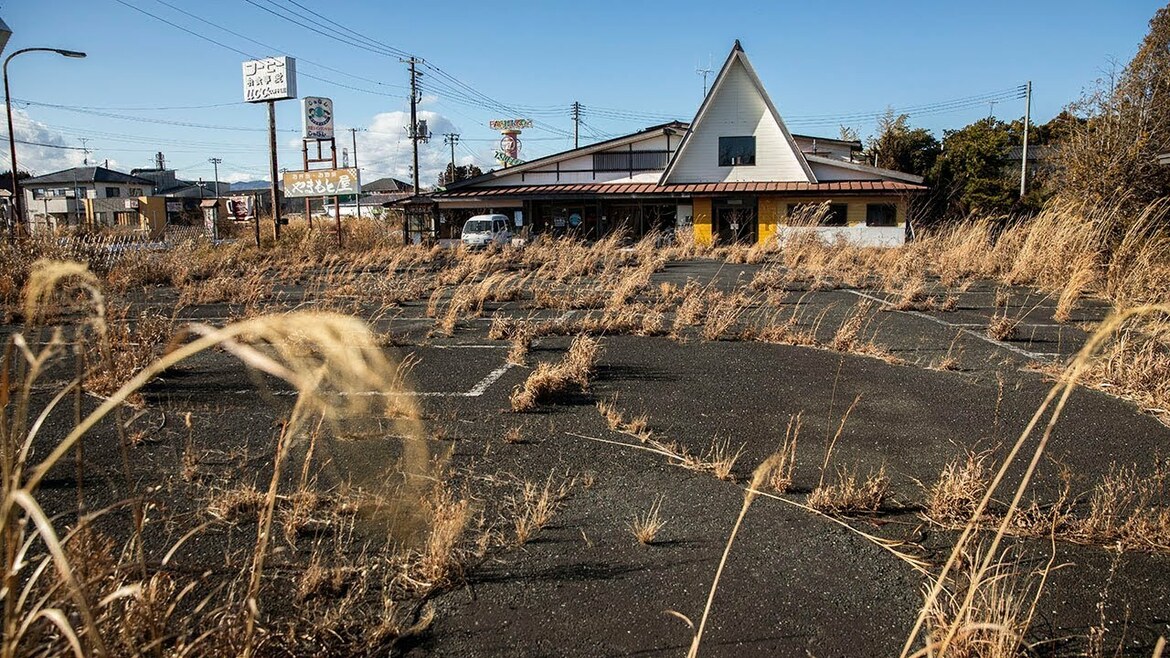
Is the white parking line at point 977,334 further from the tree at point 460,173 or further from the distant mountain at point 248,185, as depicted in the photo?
the distant mountain at point 248,185

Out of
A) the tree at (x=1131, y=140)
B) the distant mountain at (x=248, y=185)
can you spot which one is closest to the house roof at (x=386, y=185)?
the distant mountain at (x=248, y=185)

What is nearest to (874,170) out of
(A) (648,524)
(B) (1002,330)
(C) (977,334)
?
(C) (977,334)

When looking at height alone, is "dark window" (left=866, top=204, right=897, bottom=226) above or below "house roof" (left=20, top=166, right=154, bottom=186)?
below

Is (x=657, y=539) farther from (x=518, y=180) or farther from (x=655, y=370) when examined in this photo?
(x=518, y=180)

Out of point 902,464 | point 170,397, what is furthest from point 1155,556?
point 170,397

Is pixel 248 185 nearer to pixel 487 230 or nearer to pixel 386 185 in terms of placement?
pixel 386 185

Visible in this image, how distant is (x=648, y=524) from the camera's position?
3414 mm

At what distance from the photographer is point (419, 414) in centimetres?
530

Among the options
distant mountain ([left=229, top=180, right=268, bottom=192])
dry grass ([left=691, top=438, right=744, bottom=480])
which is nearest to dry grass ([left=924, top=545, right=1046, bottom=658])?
dry grass ([left=691, top=438, right=744, bottom=480])

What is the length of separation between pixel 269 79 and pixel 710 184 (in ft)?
67.6

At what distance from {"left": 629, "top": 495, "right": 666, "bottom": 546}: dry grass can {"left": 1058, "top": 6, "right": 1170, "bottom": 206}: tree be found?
40.7ft

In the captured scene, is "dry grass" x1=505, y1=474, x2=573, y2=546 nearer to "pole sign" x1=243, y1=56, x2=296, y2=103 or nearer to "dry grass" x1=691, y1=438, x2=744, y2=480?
"dry grass" x1=691, y1=438, x2=744, y2=480

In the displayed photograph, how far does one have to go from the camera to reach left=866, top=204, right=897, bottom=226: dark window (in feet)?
99.6

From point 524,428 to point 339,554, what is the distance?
2048mm
